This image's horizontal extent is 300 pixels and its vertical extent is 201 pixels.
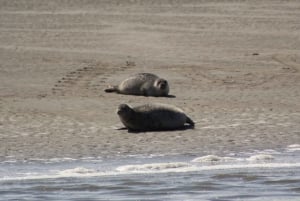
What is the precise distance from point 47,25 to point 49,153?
1127 cm

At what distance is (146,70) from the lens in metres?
16.8

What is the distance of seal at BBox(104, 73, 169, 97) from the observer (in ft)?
46.8

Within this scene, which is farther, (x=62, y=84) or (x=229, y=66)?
(x=229, y=66)

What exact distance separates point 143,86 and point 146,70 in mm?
2359

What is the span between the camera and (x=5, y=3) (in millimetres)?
24328

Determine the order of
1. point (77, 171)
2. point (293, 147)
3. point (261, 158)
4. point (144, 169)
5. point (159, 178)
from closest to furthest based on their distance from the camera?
1. point (159, 178)
2. point (77, 171)
3. point (144, 169)
4. point (261, 158)
5. point (293, 147)

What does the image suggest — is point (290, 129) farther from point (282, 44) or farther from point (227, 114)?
point (282, 44)

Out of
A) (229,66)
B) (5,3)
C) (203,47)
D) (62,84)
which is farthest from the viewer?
(5,3)

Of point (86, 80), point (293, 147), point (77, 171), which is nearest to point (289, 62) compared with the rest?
point (86, 80)

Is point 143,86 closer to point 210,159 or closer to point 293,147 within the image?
point 293,147

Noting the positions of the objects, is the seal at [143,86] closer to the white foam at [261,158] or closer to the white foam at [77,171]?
the white foam at [261,158]

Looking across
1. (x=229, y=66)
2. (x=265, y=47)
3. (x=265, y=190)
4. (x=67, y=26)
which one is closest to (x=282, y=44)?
(x=265, y=47)

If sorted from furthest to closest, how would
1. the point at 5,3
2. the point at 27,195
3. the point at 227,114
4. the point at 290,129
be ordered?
1. the point at 5,3
2. the point at 227,114
3. the point at 290,129
4. the point at 27,195

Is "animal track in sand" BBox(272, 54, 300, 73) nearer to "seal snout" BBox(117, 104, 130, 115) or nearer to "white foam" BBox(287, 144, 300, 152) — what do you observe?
"seal snout" BBox(117, 104, 130, 115)
